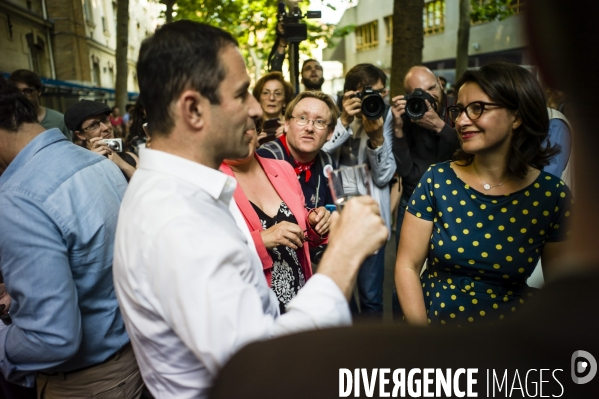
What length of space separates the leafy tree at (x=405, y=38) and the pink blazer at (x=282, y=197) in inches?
169

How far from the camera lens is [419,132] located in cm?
338

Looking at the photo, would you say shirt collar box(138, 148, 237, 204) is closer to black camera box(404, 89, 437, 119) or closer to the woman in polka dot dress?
the woman in polka dot dress

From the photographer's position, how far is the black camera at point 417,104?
10.1ft

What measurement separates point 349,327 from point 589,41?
46 cm

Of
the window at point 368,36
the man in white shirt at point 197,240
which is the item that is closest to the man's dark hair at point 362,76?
the man in white shirt at point 197,240

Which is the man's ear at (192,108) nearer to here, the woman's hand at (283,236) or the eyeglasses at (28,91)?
the woman's hand at (283,236)

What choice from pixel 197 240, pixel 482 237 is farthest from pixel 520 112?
pixel 197 240

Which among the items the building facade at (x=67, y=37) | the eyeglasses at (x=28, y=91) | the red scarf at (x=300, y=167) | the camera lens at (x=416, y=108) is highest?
the building facade at (x=67, y=37)

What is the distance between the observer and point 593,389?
21.1 inches

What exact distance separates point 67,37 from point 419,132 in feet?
7.82

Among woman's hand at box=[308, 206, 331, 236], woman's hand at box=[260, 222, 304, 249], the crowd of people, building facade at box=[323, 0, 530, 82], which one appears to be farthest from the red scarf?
building facade at box=[323, 0, 530, 82]

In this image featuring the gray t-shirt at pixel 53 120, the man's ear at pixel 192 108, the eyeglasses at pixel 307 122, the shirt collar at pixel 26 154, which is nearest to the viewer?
the man's ear at pixel 192 108

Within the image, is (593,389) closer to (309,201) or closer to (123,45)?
(309,201)

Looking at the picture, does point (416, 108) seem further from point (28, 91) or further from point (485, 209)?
point (28, 91)
